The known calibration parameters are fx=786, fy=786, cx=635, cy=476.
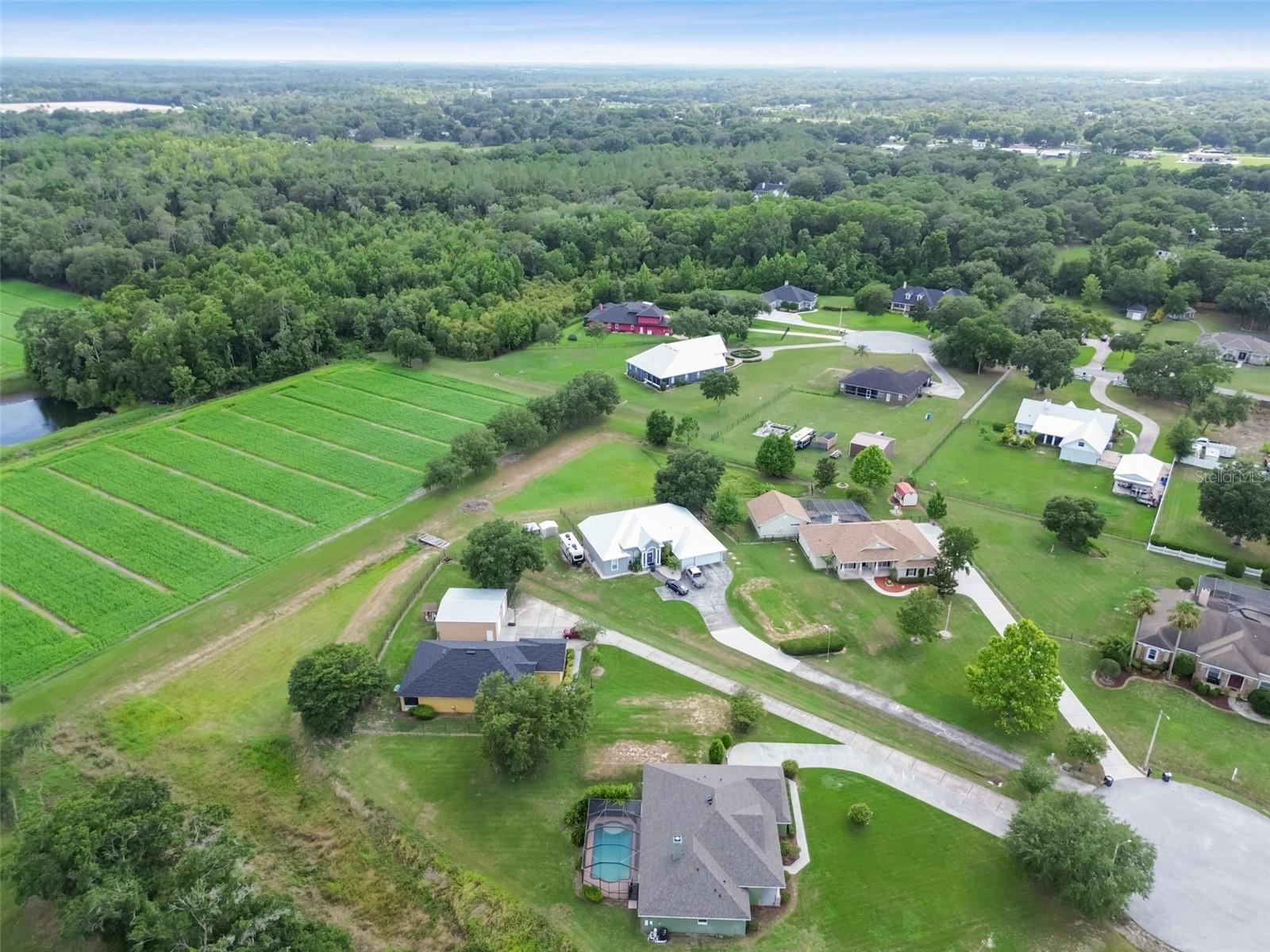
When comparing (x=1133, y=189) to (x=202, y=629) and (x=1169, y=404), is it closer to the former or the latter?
(x=1169, y=404)

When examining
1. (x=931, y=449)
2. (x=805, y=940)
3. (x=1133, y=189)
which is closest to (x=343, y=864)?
(x=805, y=940)

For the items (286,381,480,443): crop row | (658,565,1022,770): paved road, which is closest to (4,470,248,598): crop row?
(286,381,480,443): crop row

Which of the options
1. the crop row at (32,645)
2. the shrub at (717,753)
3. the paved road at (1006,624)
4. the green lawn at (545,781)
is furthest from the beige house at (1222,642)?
the crop row at (32,645)

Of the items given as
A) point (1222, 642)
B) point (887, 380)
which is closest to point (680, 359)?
point (887, 380)

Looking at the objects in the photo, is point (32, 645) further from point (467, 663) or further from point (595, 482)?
point (595, 482)

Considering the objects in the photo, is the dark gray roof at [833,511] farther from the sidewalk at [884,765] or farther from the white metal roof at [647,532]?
the sidewalk at [884,765]

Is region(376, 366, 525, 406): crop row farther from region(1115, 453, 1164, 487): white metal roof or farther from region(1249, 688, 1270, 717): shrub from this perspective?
region(1249, 688, 1270, 717): shrub
